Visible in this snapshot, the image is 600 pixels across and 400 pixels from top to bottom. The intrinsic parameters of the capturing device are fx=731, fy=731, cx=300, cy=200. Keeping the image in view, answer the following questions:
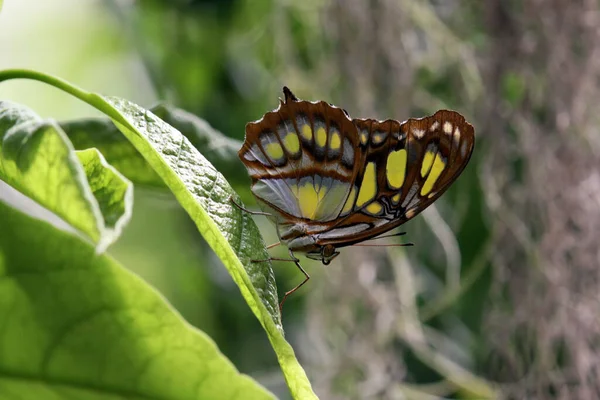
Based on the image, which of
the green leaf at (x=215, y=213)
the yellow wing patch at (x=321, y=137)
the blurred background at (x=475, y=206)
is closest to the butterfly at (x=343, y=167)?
the yellow wing patch at (x=321, y=137)

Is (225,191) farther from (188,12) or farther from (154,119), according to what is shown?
(188,12)

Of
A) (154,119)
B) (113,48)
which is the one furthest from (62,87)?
(113,48)

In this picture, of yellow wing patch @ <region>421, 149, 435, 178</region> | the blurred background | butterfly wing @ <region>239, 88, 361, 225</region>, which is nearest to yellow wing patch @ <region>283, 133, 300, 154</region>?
butterfly wing @ <region>239, 88, 361, 225</region>

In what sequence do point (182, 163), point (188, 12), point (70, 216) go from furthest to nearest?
point (188, 12), point (182, 163), point (70, 216)

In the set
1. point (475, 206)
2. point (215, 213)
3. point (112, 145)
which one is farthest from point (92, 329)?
point (475, 206)

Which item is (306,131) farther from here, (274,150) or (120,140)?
(120,140)

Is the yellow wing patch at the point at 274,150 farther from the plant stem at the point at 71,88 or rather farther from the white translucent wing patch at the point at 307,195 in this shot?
the plant stem at the point at 71,88

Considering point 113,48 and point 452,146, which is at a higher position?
point 113,48
